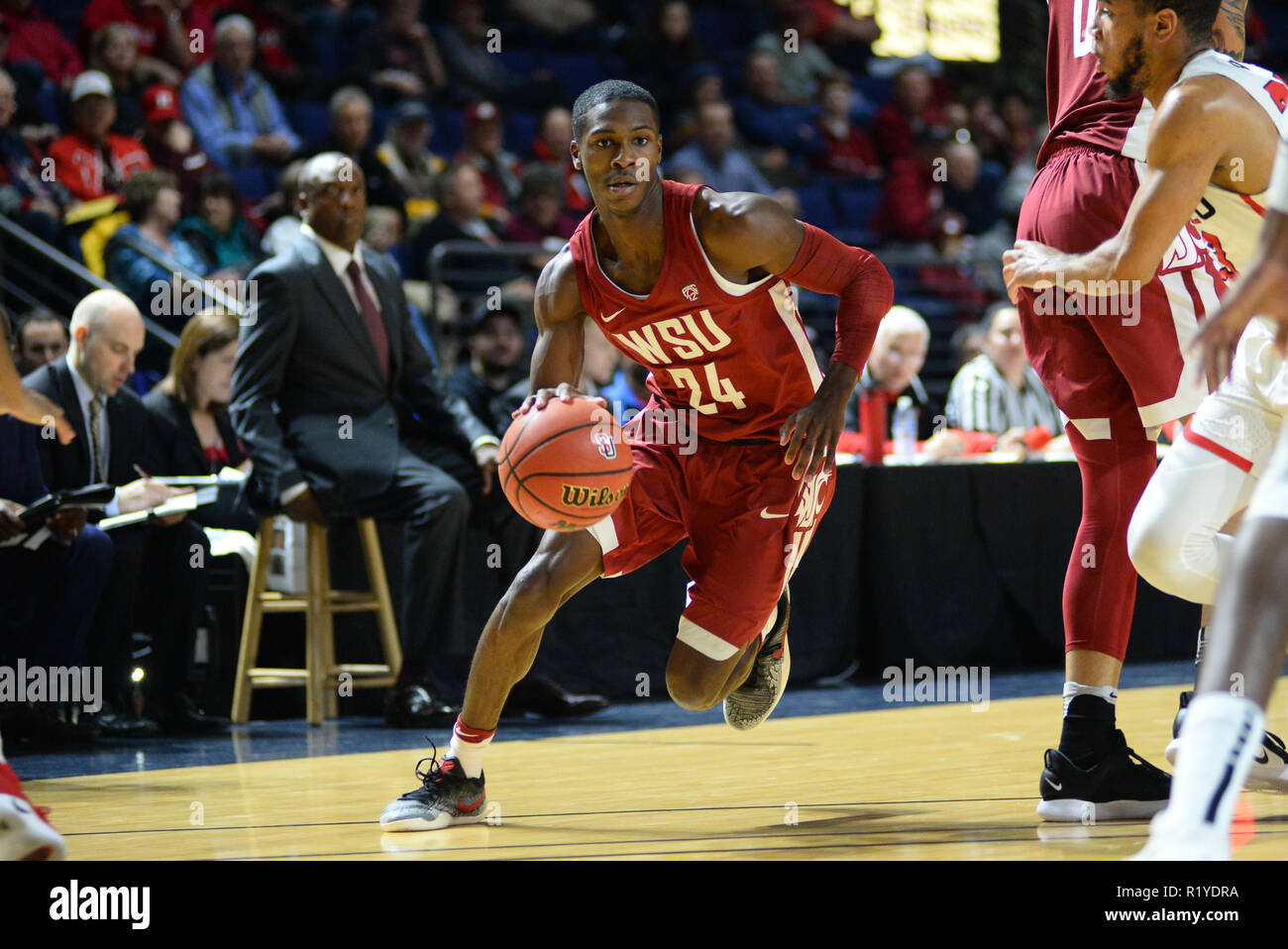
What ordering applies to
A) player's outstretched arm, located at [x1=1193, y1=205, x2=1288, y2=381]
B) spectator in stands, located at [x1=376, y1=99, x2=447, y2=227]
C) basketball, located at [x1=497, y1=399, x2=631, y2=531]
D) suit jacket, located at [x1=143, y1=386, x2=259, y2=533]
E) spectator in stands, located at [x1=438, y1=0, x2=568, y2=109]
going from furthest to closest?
spectator in stands, located at [x1=438, y1=0, x2=568, y2=109] → spectator in stands, located at [x1=376, y1=99, x2=447, y2=227] → suit jacket, located at [x1=143, y1=386, x2=259, y2=533] → basketball, located at [x1=497, y1=399, x2=631, y2=531] → player's outstretched arm, located at [x1=1193, y1=205, x2=1288, y2=381]

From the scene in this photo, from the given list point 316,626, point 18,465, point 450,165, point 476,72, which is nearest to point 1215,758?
point 316,626

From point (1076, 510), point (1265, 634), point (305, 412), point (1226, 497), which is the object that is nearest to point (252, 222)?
point (305, 412)

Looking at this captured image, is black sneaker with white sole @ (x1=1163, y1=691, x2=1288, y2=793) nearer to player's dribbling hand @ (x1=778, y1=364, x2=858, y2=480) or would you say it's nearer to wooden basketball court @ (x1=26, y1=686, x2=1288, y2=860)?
wooden basketball court @ (x1=26, y1=686, x2=1288, y2=860)

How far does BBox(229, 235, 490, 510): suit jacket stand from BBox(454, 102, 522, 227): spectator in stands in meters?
3.59

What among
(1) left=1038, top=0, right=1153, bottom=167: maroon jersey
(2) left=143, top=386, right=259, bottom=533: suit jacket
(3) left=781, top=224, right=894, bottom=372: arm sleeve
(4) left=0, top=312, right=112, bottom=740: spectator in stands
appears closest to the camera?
(1) left=1038, top=0, right=1153, bottom=167: maroon jersey

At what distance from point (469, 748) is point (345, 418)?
2400mm

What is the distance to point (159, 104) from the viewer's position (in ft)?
27.1

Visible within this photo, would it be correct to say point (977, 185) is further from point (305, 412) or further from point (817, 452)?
point (817, 452)

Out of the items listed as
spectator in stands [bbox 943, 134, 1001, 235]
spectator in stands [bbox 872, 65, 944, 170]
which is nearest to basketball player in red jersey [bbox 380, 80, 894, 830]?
spectator in stands [bbox 943, 134, 1001, 235]

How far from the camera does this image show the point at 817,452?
3525 millimetres

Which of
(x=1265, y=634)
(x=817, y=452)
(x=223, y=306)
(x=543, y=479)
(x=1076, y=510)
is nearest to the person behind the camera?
(x=1265, y=634)

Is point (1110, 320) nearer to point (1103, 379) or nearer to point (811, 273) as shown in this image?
point (1103, 379)

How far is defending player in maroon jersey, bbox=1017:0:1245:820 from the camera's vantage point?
320 centimetres
